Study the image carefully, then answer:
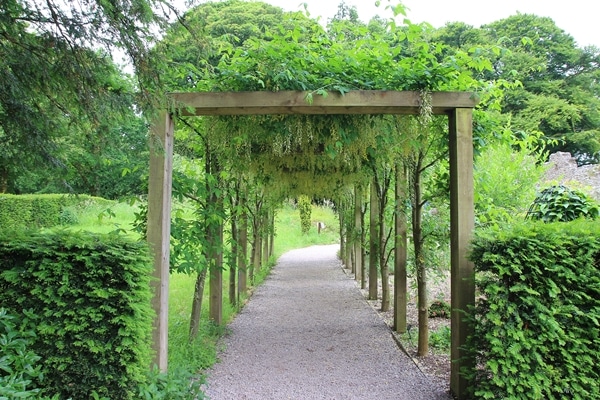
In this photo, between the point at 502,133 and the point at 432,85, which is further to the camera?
the point at 502,133

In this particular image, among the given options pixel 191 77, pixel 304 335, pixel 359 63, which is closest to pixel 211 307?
pixel 304 335

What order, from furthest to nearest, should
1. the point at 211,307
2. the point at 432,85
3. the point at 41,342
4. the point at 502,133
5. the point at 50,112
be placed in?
the point at 211,307 < the point at 502,133 < the point at 432,85 < the point at 50,112 < the point at 41,342

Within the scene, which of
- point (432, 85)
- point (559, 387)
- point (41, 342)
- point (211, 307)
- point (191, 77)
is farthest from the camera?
point (211, 307)

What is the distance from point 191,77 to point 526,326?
2970 millimetres

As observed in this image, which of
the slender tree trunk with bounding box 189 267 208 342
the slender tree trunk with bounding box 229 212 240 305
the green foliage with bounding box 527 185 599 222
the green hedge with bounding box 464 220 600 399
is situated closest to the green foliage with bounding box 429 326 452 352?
the green foliage with bounding box 527 185 599 222

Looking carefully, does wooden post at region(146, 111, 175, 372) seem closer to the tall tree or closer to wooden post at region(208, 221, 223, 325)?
the tall tree

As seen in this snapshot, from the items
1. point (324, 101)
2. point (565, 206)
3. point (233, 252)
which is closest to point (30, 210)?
point (233, 252)

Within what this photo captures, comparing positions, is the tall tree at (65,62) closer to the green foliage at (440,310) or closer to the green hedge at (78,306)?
the green hedge at (78,306)

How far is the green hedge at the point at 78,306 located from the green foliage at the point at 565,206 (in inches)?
122

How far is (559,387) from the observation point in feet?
8.93

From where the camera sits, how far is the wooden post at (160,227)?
3.27m

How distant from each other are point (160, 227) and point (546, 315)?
2611 mm

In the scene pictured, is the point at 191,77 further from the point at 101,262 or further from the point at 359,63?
the point at 101,262

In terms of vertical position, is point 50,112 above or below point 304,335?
above
